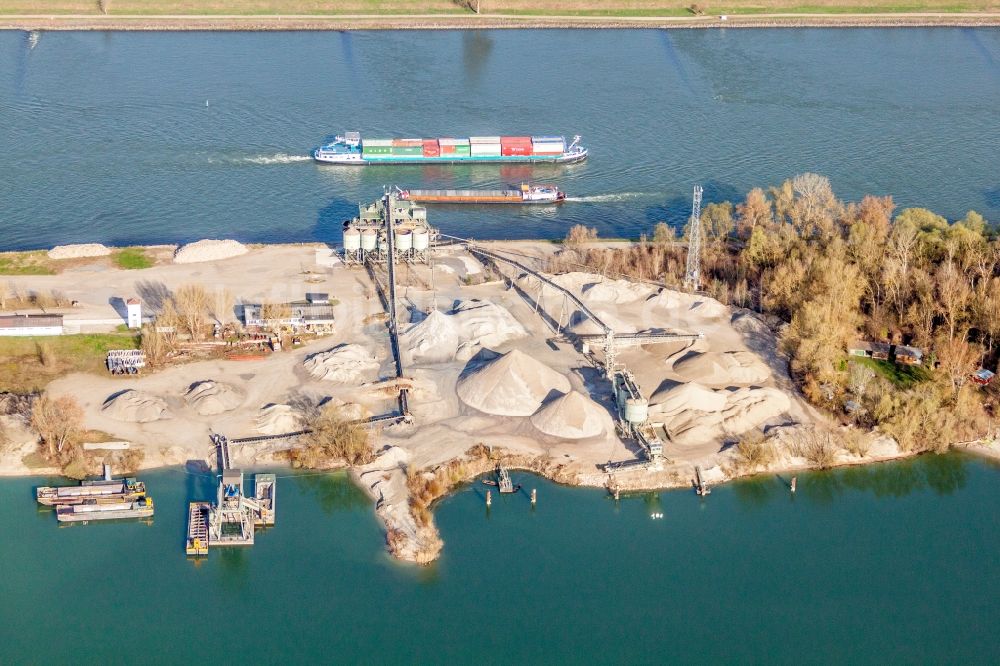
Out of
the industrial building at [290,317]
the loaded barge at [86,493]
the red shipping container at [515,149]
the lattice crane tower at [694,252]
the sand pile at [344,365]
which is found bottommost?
the loaded barge at [86,493]

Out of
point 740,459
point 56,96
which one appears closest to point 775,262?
point 740,459

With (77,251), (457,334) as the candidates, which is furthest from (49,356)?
(457,334)

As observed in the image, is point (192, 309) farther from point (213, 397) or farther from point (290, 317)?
point (213, 397)

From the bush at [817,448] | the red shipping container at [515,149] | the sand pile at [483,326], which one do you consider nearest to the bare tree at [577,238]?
the sand pile at [483,326]

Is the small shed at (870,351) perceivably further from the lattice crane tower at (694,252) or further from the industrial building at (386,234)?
the industrial building at (386,234)

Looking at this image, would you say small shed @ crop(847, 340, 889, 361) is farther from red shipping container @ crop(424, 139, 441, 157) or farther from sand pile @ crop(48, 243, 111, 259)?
sand pile @ crop(48, 243, 111, 259)

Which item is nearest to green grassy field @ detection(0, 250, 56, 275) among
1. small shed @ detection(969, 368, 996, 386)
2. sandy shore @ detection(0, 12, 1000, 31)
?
small shed @ detection(969, 368, 996, 386)

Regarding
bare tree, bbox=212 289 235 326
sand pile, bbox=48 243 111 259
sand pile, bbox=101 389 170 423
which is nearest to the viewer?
sand pile, bbox=101 389 170 423
